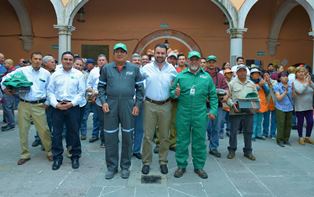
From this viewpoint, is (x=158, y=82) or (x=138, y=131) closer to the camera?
(x=158, y=82)

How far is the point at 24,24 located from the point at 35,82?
404 inches

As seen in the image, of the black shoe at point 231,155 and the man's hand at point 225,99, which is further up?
the man's hand at point 225,99

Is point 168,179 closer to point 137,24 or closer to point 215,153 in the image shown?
point 215,153

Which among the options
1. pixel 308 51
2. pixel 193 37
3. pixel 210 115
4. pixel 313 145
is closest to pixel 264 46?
pixel 308 51

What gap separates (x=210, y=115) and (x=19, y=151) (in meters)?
3.58

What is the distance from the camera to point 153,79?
4.91 meters

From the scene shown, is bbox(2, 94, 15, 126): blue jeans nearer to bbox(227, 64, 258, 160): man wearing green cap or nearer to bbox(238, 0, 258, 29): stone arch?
bbox(227, 64, 258, 160): man wearing green cap

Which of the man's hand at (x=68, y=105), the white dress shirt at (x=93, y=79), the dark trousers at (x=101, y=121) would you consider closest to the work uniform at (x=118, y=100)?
the man's hand at (x=68, y=105)

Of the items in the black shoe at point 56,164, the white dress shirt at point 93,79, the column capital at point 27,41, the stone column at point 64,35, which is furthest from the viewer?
the column capital at point 27,41

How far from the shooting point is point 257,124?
24.4 ft

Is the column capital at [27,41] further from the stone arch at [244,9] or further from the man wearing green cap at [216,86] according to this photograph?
the man wearing green cap at [216,86]

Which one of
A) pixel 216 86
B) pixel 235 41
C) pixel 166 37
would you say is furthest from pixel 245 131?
pixel 166 37

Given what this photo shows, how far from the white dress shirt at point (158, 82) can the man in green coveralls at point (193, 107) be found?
4.7 inches

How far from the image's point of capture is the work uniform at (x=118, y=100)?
467 cm
